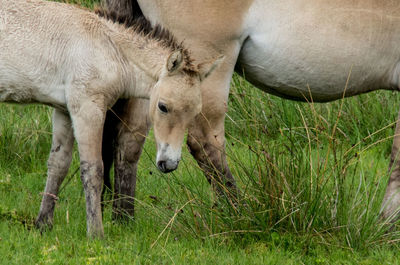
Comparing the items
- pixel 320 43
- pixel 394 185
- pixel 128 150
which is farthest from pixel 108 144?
pixel 394 185

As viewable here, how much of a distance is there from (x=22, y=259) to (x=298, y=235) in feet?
6.08

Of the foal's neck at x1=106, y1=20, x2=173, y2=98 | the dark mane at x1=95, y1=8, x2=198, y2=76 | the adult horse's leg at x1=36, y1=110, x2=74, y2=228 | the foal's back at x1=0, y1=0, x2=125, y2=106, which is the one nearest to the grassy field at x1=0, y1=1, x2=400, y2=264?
the adult horse's leg at x1=36, y1=110, x2=74, y2=228

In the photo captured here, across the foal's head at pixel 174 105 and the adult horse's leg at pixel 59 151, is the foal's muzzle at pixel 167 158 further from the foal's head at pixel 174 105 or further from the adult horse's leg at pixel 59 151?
the adult horse's leg at pixel 59 151

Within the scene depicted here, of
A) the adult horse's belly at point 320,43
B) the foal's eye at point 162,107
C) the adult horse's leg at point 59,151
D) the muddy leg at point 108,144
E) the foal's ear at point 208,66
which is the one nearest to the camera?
the foal's eye at point 162,107

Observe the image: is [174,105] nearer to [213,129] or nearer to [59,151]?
[213,129]

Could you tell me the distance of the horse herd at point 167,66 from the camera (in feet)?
16.2

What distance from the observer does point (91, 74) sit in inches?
193

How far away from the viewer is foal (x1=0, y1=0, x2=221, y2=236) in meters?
4.91

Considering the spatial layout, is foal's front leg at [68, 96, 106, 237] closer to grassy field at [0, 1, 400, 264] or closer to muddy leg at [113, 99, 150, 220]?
grassy field at [0, 1, 400, 264]

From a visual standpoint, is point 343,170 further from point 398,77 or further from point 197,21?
point 197,21

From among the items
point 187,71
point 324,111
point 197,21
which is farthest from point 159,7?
point 324,111

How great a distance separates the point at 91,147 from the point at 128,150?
625mm

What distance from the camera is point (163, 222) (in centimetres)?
503

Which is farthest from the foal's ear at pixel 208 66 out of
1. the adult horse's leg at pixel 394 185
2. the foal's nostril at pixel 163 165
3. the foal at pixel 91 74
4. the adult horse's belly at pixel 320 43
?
the adult horse's leg at pixel 394 185
